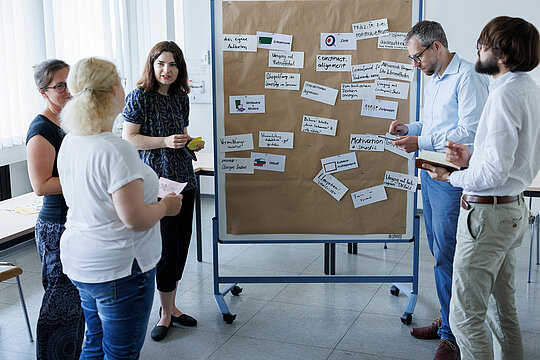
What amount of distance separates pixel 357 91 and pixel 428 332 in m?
1.33

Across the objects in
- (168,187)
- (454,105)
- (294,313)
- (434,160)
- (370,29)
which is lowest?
(294,313)

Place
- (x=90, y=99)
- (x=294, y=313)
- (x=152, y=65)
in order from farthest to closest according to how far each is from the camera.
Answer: (x=294, y=313)
(x=152, y=65)
(x=90, y=99)

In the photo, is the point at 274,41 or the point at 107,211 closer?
the point at 107,211

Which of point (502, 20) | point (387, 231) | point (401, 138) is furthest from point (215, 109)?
point (502, 20)

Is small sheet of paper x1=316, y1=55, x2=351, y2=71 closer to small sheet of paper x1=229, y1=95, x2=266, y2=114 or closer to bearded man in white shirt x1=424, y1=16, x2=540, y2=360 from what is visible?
small sheet of paper x1=229, y1=95, x2=266, y2=114

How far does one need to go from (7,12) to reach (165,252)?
2.55m

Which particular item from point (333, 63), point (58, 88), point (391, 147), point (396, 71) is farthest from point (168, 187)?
point (396, 71)

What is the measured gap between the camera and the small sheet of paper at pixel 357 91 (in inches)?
115

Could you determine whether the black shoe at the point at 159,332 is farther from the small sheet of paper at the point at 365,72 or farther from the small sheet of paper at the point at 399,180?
the small sheet of paper at the point at 365,72

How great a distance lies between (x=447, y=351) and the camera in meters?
2.64

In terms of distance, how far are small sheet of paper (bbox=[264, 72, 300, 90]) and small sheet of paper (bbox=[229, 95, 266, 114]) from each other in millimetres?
83

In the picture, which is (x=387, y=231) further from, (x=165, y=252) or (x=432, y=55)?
(x=165, y=252)

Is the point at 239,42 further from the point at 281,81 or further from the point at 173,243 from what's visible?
the point at 173,243

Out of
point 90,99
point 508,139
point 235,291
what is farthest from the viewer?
point 235,291
